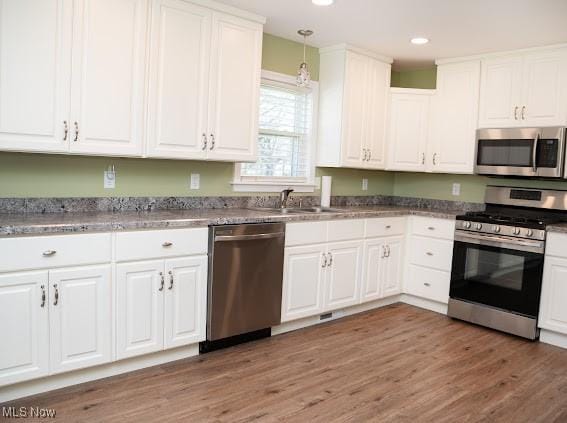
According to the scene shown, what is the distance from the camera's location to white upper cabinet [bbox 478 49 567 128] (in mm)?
3889

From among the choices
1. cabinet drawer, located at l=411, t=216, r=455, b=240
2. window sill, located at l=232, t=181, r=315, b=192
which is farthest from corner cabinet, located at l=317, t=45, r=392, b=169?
cabinet drawer, located at l=411, t=216, r=455, b=240

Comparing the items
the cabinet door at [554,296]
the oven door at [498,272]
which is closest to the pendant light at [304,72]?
the oven door at [498,272]

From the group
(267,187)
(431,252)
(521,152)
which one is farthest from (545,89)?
(267,187)

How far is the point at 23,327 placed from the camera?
7.84 ft

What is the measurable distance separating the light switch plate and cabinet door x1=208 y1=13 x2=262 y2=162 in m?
0.67

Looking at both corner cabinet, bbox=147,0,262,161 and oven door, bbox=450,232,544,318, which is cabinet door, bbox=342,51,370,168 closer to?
corner cabinet, bbox=147,0,262,161

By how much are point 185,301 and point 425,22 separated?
8.68 feet

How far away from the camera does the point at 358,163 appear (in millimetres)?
4496

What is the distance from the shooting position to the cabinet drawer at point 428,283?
14.3 feet

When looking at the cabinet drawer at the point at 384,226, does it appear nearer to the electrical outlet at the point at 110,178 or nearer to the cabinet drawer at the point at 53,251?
the electrical outlet at the point at 110,178

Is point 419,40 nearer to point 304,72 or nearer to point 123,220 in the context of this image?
point 304,72

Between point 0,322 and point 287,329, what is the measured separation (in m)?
2.03

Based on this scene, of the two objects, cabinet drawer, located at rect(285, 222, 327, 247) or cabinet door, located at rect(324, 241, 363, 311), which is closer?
cabinet drawer, located at rect(285, 222, 327, 247)

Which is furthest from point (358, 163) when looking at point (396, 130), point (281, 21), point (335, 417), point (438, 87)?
point (335, 417)
